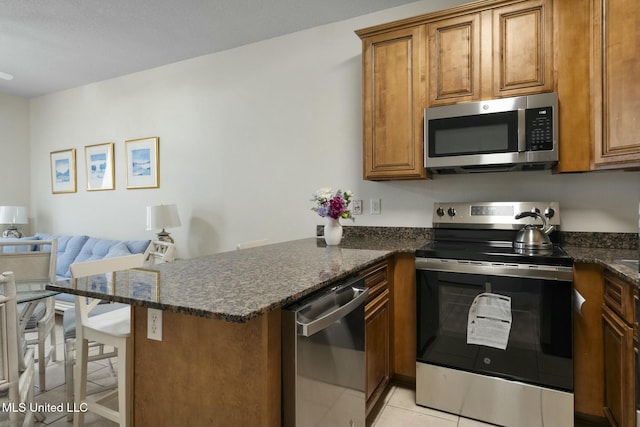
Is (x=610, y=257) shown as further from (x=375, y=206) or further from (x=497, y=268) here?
(x=375, y=206)

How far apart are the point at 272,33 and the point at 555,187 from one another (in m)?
2.54

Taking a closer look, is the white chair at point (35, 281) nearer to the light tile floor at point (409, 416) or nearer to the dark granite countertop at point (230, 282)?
the dark granite countertop at point (230, 282)

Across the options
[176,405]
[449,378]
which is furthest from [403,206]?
[176,405]

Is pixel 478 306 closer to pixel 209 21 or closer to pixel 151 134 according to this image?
pixel 209 21

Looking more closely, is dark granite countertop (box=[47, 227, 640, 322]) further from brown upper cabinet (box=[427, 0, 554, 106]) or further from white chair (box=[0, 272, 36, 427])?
brown upper cabinet (box=[427, 0, 554, 106])

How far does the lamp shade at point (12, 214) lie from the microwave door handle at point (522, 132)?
5512 millimetres

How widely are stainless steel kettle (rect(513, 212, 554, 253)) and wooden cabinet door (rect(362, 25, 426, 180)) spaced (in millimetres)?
684

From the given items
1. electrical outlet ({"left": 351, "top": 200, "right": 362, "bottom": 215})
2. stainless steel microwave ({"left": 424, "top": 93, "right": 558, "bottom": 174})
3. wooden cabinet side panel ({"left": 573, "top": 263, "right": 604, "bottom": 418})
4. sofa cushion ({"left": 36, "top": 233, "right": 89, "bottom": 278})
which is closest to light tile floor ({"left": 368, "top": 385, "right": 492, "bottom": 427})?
wooden cabinet side panel ({"left": 573, "top": 263, "right": 604, "bottom": 418})

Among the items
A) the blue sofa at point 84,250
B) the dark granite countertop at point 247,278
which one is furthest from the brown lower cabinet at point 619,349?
the blue sofa at point 84,250

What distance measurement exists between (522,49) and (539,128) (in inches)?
19.2

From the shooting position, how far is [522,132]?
2006 mm

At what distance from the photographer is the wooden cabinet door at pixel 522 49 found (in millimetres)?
1994

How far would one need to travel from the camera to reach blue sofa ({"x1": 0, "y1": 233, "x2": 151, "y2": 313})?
358cm

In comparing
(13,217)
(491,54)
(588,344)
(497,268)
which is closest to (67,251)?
(13,217)
